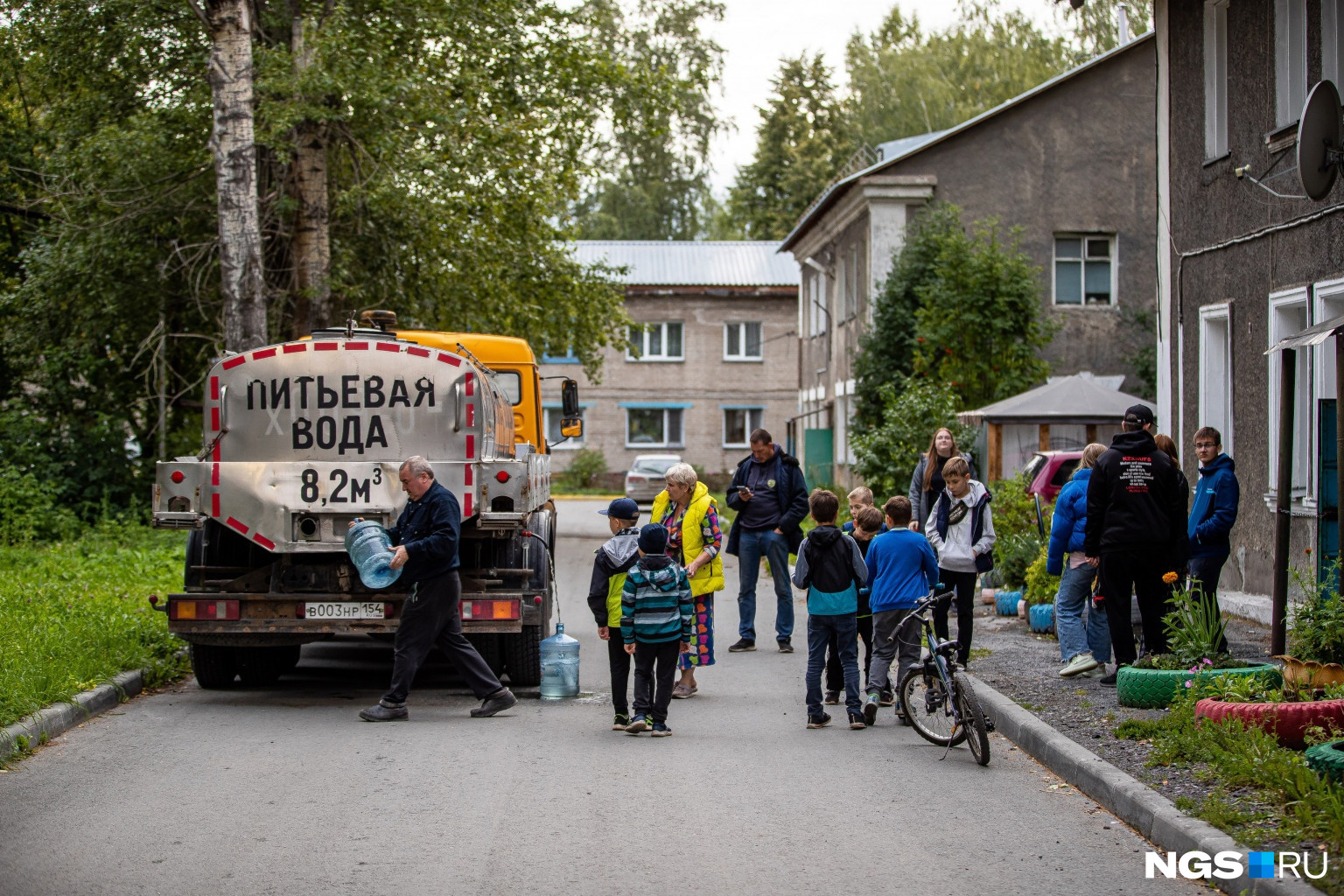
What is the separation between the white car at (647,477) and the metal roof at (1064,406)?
60.9 feet

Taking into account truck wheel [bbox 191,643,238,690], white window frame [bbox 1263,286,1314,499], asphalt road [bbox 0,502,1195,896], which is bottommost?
asphalt road [bbox 0,502,1195,896]

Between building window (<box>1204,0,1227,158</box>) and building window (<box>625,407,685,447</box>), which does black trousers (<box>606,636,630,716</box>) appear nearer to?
building window (<box>1204,0,1227,158</box>)

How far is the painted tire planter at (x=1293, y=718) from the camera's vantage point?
6910mm

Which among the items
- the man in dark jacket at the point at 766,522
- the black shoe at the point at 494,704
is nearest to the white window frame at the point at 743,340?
the man in dark jacket at the point at 766,522

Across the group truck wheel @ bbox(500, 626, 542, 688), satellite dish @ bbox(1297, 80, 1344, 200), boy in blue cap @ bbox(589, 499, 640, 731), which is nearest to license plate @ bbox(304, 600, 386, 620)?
truck wheel @ bbox(500, 626, 542, 688)

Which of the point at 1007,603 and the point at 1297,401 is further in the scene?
the point at 1007,603

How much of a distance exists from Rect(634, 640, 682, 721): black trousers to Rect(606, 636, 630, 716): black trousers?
8cm

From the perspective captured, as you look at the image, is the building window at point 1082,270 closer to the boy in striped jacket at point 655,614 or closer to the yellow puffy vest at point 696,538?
the yellow puffy vest at point 696,538

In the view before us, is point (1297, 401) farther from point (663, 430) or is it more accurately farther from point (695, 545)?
point (663, 430)

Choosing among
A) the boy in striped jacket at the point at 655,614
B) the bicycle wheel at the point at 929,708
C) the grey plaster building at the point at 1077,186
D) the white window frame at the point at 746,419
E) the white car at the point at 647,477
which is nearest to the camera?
the bicycle wheel at the point at 929,708

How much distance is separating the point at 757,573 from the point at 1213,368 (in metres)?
5.28

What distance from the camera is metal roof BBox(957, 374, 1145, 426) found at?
18719mm

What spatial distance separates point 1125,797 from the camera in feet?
21.5

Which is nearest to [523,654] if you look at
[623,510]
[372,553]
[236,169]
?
[372,553]
